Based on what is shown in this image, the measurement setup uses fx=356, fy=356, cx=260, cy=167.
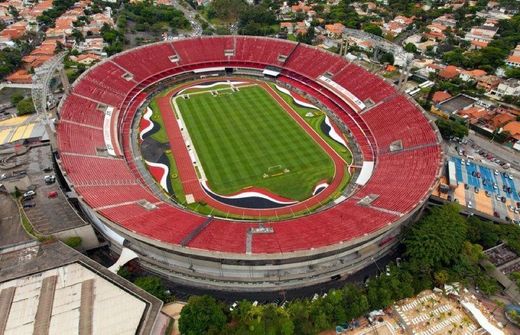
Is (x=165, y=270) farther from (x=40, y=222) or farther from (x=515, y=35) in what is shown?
(x=515, y=35)

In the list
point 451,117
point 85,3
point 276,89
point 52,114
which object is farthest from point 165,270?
point 85,3

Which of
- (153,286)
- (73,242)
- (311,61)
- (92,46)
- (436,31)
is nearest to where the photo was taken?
(153,286)

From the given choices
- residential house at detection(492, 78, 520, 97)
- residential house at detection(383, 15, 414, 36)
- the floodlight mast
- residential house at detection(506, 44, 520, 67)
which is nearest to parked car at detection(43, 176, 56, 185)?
the floodlight mast

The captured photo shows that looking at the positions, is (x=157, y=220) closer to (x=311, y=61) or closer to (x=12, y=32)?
(x=311, y=61)

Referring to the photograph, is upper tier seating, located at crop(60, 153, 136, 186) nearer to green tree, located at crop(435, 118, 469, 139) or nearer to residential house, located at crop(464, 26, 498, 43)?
green tree, located at crop(435, 118, 469, 139)

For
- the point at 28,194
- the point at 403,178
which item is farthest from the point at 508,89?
the point at 28,194

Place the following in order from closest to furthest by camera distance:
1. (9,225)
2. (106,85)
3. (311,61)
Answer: (9,225)
(106,85)
(311,61)

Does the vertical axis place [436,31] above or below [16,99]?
above
